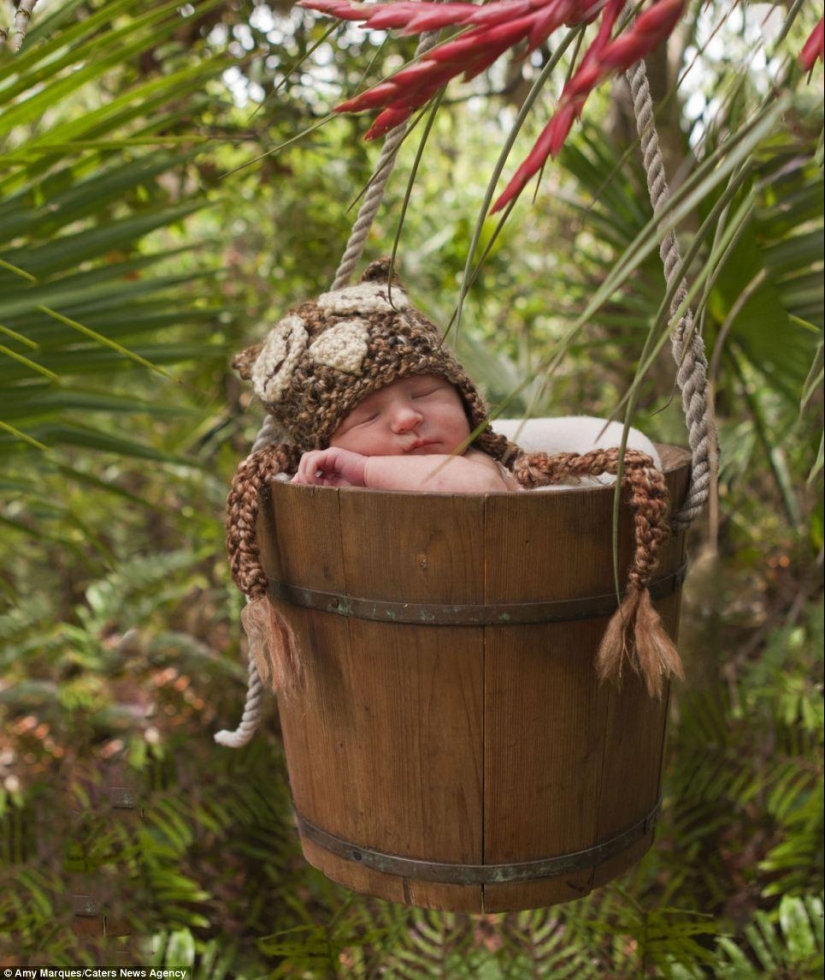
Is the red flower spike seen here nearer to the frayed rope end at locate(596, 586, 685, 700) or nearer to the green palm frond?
the frayed rope end at locate(596, 586, 685, 700)

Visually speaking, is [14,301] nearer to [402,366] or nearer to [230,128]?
[402,366]

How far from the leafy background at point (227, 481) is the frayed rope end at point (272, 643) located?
1.16 feet

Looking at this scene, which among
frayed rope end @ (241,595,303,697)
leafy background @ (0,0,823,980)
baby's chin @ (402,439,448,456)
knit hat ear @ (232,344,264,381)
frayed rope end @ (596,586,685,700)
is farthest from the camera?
leafy background @ (0,0,823,980)

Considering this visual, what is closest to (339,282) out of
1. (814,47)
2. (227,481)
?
(814,47)

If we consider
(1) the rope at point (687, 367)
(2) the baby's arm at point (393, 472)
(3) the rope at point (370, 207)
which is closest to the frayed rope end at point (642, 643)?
(1) the rope at point (687, 367)

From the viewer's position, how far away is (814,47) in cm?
63

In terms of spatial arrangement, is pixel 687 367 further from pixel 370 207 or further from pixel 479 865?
pixel 479 865

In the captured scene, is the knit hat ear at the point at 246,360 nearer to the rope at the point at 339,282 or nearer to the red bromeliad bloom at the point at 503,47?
the rope at the point at 339,282

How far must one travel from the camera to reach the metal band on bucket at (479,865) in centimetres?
A: 129

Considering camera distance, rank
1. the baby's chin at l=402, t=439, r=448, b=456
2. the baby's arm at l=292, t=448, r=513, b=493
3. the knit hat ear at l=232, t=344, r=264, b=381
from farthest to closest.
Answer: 1. the knit hat ear at l=232, t=344, r=264, b=381
2. the baby's chin at l=402, t=439, r=448, b=456
3. the baby's arm at l=292, t=448, r=513, b=493

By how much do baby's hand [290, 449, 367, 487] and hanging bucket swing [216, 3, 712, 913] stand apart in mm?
52

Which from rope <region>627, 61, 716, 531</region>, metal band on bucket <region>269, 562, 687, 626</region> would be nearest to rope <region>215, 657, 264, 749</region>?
metal band on bucket <region>269, 562, 687, 626</region>

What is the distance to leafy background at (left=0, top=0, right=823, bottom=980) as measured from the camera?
74.9 inches

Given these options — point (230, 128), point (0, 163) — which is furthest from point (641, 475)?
point (230, 128)
